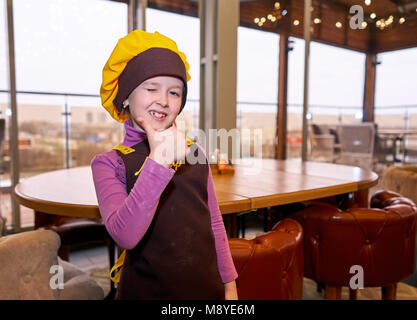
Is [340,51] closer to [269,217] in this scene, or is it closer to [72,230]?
[269,217]

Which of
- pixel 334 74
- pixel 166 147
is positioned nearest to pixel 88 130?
pixel 334 74

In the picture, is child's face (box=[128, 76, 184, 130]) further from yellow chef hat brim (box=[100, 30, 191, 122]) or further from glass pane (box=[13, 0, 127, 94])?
glass pane (box=[13, 0, 127, 94])

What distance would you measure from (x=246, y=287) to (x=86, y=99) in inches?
129

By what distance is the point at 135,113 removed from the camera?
74cm

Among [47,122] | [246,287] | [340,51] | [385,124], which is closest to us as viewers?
[246,287]

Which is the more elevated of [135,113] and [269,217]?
[135,113]

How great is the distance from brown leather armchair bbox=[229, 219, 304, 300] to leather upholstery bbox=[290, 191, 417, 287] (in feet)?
1.23

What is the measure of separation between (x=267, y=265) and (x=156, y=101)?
2.21 feet

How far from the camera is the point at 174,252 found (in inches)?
28.5

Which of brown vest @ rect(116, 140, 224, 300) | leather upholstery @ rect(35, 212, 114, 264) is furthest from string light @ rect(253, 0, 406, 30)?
brown vest @ rect(116, 140, 224, 300)

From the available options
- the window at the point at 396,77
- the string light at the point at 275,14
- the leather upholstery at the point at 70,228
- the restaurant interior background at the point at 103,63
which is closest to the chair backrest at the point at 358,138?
the restaurant interior background at the point at 103,63

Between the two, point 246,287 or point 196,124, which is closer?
point 246,287

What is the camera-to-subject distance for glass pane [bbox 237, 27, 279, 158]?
12.2 feet
